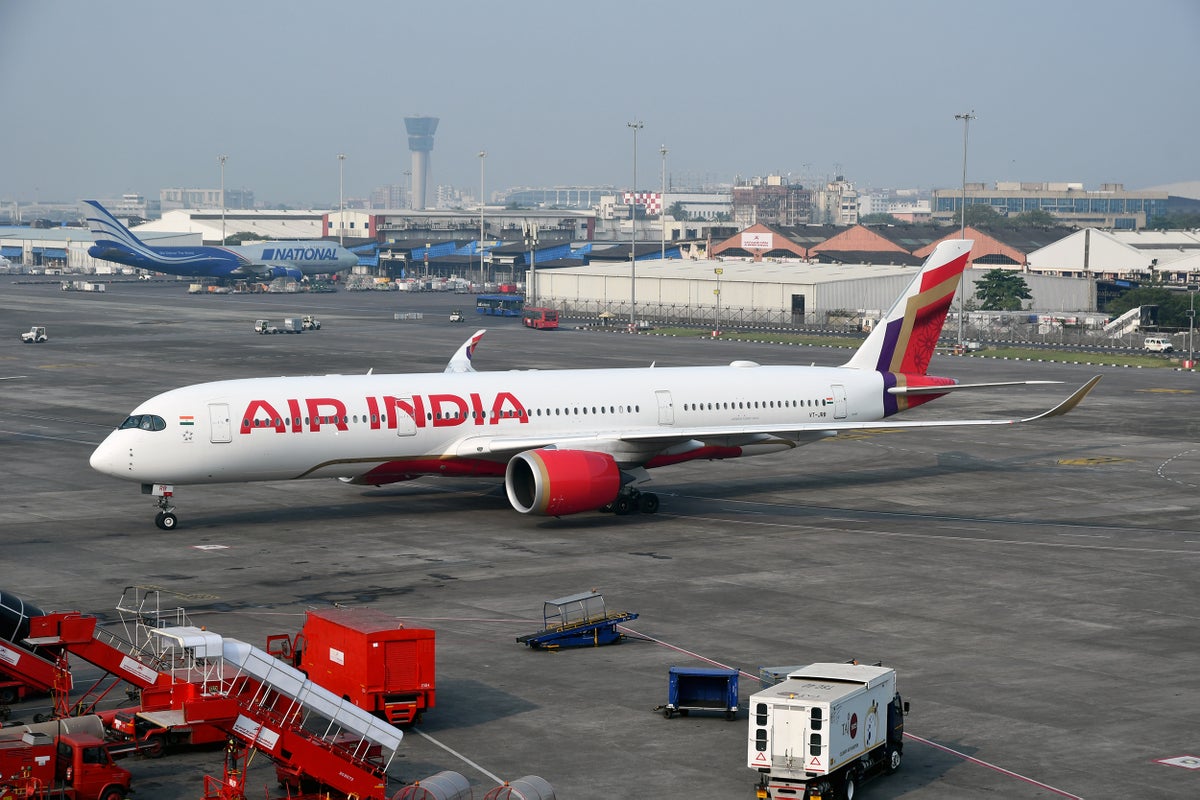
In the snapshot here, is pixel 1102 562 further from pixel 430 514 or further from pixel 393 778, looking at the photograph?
pixel 393 778

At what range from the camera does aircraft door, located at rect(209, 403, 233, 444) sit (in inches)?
1826

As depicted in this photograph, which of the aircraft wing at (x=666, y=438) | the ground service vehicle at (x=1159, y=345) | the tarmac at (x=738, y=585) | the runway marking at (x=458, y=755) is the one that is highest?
the ground service vehicle at (x=1159, y=345)

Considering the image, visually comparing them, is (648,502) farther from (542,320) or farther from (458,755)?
(542,320)

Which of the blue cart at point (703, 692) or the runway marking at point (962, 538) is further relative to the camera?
the runway marking at point (962, 538)

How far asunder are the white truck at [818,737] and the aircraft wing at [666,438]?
24.7 metres

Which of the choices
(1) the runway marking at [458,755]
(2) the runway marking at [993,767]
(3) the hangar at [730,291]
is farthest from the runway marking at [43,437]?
(3) the hangar at [730,291]

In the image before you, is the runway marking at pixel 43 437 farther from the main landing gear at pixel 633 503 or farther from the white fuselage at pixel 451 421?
the main landing gear at pixel 633 503

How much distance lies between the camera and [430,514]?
2003 inches

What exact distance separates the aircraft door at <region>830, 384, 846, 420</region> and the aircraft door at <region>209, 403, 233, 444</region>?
2371cm

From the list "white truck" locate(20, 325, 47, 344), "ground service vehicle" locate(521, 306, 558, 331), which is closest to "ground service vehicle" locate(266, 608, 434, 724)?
"white truck" locate(20, 325, 47, 344)

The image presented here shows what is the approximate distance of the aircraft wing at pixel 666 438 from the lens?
163 feet

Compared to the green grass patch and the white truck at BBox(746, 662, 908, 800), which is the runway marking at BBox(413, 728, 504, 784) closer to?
the white truck at BBox(746, 662, 908, 800)

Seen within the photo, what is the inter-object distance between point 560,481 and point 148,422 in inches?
523

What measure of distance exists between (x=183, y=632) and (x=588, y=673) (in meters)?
9.11
